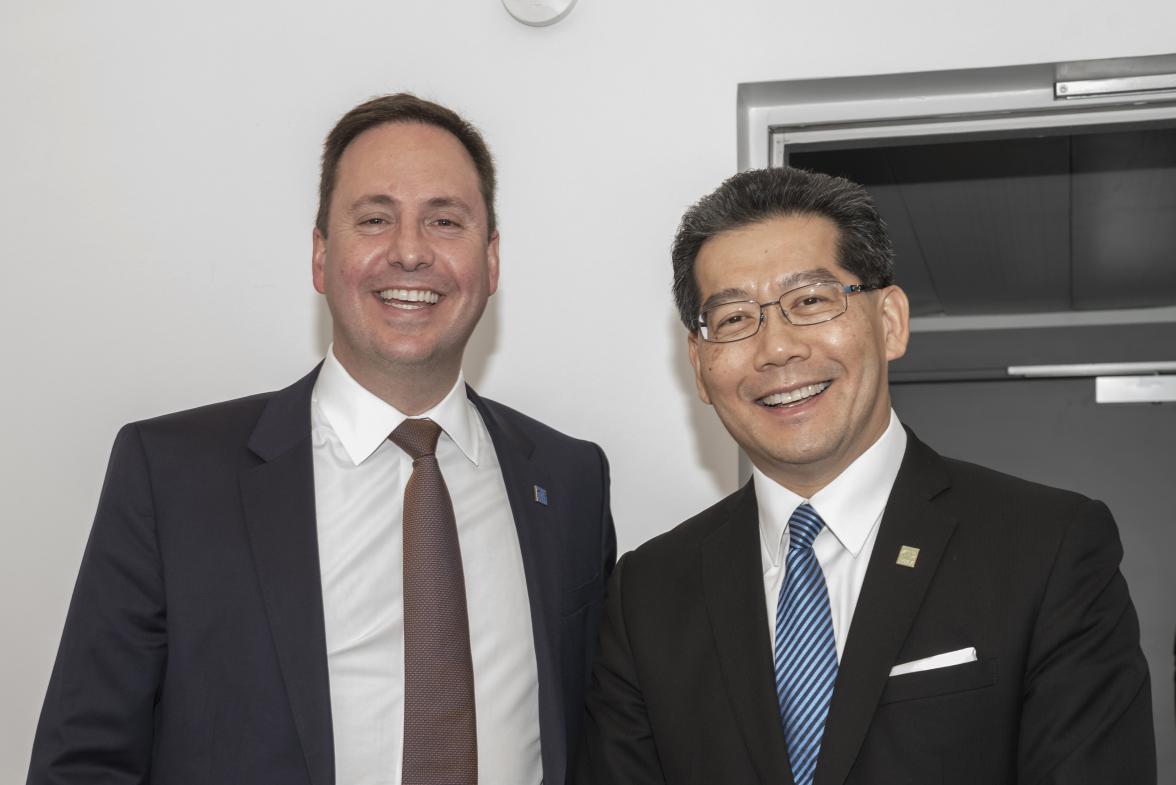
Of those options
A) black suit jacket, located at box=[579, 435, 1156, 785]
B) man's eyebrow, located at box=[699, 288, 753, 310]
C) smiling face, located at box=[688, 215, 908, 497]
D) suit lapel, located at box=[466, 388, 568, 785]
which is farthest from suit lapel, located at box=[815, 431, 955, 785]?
suit lapel, located at box=[466, 388, 568, 785]

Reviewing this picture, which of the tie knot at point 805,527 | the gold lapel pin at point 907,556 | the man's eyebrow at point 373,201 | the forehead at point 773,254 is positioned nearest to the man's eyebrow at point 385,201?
the man's eyebrow at point 373,201

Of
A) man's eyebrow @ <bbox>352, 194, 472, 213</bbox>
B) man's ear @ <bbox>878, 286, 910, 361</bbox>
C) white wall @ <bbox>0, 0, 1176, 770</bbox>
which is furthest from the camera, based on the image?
white wall @ <bbox>0, 0, 1176, 770</bbox>

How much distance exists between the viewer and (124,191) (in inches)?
104

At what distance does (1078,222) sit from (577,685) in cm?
392

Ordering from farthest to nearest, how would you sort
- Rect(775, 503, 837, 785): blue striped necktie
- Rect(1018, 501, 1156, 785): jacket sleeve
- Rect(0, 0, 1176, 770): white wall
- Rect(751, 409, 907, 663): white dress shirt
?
1. Rect(0, 0, 1176, 770): white wall
2. Rect(751, 409, 907, 663): white dress shirt
3. Rect(775, 503, 837, 785): blue striped necktie
4. Rect(1018, 501, 1156, 785): jacket sleeve

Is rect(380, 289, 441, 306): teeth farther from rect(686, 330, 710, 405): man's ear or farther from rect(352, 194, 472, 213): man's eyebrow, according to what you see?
rect(686, 330, 710, 405): man's ear

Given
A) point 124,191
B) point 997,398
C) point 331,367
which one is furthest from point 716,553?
point 997,398

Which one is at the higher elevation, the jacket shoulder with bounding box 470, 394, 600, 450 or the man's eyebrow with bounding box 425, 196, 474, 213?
the man's eyebrow with bounding box 425, 196, 474, 213

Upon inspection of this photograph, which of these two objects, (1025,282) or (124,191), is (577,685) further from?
(1025,282)

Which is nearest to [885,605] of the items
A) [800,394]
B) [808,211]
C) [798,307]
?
[800,394]

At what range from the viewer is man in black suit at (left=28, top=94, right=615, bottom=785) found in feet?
5.68

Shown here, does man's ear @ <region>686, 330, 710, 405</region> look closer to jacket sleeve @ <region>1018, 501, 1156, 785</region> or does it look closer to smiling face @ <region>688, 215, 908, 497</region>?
smiling face @ <region>688, 215, 908, 497</region>

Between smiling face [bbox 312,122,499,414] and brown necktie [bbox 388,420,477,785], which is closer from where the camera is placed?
brown necktie [bbox 388,420,477,785]

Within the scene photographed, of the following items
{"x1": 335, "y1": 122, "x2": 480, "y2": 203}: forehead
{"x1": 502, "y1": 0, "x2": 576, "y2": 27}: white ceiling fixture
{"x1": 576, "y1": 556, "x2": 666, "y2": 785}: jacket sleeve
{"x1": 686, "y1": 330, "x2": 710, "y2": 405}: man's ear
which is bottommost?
{"x1": 576, "y1": 556, "x2": 666, "y2": 785}: jacket sleeve
